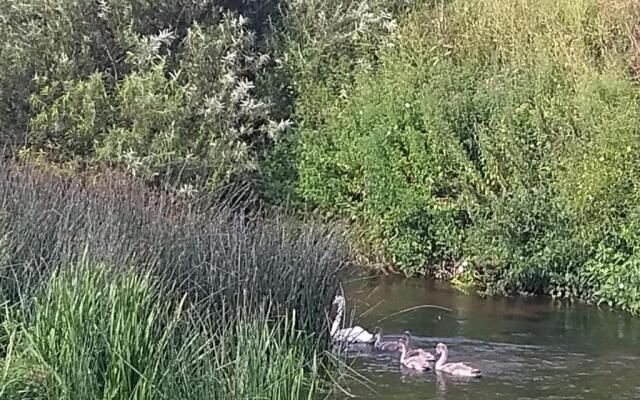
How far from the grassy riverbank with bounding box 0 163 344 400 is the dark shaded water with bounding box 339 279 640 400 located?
4.37 ft

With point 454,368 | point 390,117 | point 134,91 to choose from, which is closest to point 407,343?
point 454,368

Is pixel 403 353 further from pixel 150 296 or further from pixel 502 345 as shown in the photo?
pixel 150 296

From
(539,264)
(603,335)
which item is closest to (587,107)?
(539,264)

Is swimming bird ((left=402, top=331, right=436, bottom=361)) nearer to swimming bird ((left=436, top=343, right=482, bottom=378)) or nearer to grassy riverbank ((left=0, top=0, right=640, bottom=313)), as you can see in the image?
swimming bird ((left=436, top=343, right=482, bottom=378))

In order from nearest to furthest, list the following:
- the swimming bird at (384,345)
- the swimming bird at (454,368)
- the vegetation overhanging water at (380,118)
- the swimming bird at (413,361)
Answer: the swimming bird at (454,368), the swimming bird at (413,361), the swimming bird at (384,345), the vegetation overhanging water at (380,118)

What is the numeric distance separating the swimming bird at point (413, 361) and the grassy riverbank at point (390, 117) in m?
4.08

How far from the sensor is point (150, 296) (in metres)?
7.37

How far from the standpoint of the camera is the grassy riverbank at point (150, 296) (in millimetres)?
6750

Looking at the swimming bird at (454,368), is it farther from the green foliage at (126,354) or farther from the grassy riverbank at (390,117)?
the grassy riverbank at (390,117)

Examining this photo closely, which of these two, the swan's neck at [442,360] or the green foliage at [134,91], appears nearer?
the swan's neck at [442,360]

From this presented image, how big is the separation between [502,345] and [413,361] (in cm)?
159

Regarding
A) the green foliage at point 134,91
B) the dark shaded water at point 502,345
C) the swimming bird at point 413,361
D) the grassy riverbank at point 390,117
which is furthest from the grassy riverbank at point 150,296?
the grassy riverbank at point 390,117

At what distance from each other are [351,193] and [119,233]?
8562 mm

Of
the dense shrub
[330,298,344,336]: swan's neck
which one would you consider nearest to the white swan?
[330,298,344,336]: swan's neck
